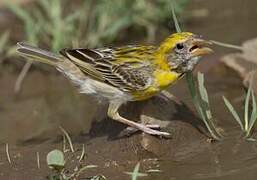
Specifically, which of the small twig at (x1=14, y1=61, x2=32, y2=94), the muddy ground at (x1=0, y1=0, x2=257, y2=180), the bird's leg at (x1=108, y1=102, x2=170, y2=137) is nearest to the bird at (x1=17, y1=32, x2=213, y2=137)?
the bird's leg at (x1=108, y1=102, x2=170, y2=137)

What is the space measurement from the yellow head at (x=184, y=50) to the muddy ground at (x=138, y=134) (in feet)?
1.40

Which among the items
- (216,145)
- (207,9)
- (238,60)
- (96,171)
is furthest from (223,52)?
(96,171)

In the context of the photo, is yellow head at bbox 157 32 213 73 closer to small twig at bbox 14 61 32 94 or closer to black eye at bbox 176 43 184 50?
black eye at bbox 176 43 184 50

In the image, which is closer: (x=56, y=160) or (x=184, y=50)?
(x=56, y=160)

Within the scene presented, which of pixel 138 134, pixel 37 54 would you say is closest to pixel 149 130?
pixel 138 134

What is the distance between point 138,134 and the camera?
5.29 meters

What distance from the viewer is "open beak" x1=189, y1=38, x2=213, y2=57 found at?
5.11 meters

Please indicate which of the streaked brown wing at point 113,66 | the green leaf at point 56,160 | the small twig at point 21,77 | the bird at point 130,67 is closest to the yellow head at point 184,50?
the bird at point 130,67

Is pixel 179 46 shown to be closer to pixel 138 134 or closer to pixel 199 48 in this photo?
pixel 199 48

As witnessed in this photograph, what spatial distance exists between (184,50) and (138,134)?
0.68 m

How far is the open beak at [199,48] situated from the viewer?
5.11 m

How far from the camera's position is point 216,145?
5.12 metres

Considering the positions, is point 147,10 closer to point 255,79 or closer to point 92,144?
point 255,79

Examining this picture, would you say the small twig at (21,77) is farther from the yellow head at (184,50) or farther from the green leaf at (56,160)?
the green leaf at (56,160)
